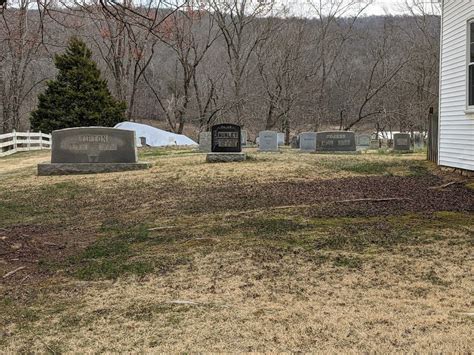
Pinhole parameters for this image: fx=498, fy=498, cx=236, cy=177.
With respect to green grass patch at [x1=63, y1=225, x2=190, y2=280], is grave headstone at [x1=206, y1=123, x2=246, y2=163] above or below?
above

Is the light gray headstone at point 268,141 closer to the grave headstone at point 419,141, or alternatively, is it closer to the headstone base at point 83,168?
the headstone base at point 83,168

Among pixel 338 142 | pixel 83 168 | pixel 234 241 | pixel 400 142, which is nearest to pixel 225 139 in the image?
pixel 83 168

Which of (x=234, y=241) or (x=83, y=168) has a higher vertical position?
(x=83, y=168)

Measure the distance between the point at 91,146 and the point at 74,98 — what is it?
20007 mm

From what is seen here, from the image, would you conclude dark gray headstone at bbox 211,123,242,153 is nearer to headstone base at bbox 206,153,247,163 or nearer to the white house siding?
headstone base at bbox 206,153,247,163

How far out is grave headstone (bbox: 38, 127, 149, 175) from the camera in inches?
527

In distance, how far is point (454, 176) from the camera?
10.9 meters

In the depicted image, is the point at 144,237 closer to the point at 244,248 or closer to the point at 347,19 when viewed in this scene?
the point at 244,248

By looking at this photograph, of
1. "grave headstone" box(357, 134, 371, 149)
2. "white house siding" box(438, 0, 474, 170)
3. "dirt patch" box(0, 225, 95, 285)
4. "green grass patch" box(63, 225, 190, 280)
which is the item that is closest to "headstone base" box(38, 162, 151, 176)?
"dirt patch" box(0, 225, 95, 285)

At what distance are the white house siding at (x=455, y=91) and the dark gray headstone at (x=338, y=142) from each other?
22.5 feet

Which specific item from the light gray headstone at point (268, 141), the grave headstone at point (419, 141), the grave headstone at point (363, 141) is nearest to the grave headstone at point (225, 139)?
the light gray headstone at point (268, 141)

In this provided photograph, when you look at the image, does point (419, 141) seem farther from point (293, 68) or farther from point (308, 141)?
point (293, 68)

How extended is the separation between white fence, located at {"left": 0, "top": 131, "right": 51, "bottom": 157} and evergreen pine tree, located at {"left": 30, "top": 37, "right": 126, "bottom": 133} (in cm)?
213

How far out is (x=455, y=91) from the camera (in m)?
11.3
